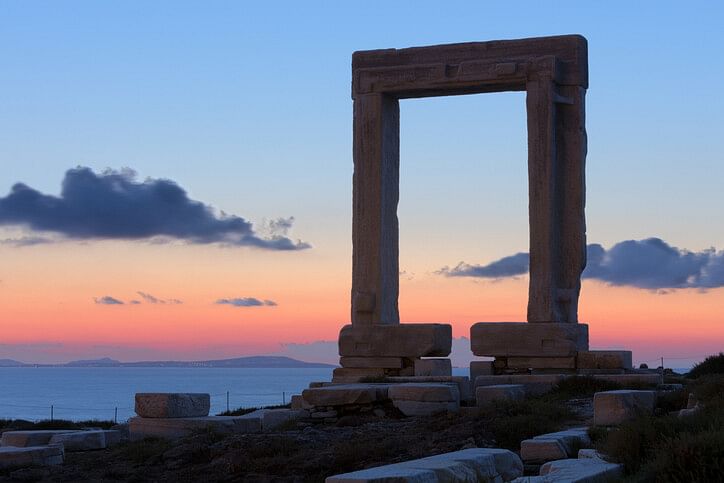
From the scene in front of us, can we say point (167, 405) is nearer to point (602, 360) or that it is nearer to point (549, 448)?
point (549, 448)

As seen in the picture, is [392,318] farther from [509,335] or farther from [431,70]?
[431,70]

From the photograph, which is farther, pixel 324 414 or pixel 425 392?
pixel 324 414

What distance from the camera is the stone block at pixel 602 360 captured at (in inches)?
725

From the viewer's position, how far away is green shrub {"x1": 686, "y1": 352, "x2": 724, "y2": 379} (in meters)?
24.2

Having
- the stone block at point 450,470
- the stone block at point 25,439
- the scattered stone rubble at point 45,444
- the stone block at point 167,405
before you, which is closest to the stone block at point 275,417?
the stone block at point 167,405

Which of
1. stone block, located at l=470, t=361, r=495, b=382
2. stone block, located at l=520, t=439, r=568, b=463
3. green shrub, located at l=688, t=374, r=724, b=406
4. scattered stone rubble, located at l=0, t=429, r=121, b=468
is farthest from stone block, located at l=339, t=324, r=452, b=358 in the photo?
stone block, located at l=520, t=439, r=568, b=463

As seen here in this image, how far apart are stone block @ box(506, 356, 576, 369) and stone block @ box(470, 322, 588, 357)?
0.23 feet

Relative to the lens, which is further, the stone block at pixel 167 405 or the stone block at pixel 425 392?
the stone block at pixel 167 405

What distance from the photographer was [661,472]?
838cm

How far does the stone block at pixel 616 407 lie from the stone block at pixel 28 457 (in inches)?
244

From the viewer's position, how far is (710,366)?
977 inches

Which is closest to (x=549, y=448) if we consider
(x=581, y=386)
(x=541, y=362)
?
(x=581, y=386)

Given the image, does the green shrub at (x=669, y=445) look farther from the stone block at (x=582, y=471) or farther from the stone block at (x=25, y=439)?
the stone block at (x=25, y=439)

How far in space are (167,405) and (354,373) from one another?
5109 mm
